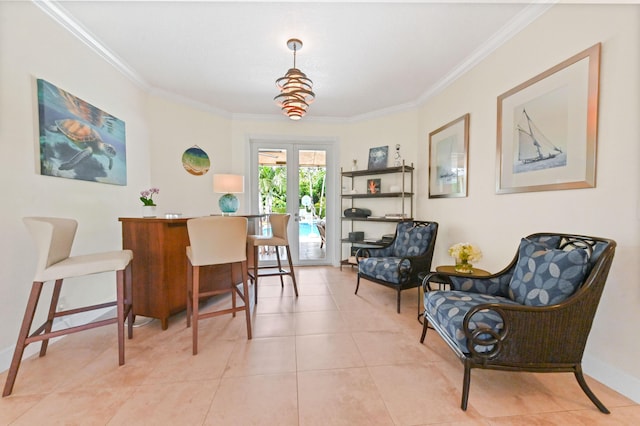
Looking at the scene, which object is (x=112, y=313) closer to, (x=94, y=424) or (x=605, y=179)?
(x=94, y=424)

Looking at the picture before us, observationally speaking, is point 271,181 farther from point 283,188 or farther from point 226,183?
point 226,183

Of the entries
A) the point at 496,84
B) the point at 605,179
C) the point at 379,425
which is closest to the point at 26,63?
the point at 379,425

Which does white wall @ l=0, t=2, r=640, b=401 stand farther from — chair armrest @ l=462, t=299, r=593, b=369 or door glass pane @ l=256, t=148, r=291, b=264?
door glass pane @ l=256, t=148, r=291, b=264

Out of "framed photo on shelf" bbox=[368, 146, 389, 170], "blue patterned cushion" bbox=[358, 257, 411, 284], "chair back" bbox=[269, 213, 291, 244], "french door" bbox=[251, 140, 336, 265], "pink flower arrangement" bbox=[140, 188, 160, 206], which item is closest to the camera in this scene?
"pink flower arrangement" bbox=[140, 188, 160, 206]

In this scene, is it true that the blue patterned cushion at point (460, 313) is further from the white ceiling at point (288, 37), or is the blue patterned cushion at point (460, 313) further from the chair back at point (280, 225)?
the white ceiling at point (288, 37)

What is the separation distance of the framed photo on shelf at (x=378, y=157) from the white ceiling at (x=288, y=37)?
101 cm

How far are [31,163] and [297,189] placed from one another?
3.30m

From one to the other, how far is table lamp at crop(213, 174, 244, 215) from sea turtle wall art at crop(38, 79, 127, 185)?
3.36 ft

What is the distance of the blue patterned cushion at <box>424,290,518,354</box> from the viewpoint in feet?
4.67

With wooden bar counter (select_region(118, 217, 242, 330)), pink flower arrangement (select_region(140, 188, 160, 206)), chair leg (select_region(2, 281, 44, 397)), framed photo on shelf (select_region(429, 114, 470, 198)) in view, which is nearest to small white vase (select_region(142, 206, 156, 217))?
pink flower arrangement (select_region(140, 188, 160, 206))

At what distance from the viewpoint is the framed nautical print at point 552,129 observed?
5.45ft

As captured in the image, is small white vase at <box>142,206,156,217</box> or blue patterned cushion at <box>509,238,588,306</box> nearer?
blue patterned cushion at <box>509,238,588,306</box>

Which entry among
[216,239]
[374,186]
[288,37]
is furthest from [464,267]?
[288,37]

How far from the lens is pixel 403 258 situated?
8.93 ft
